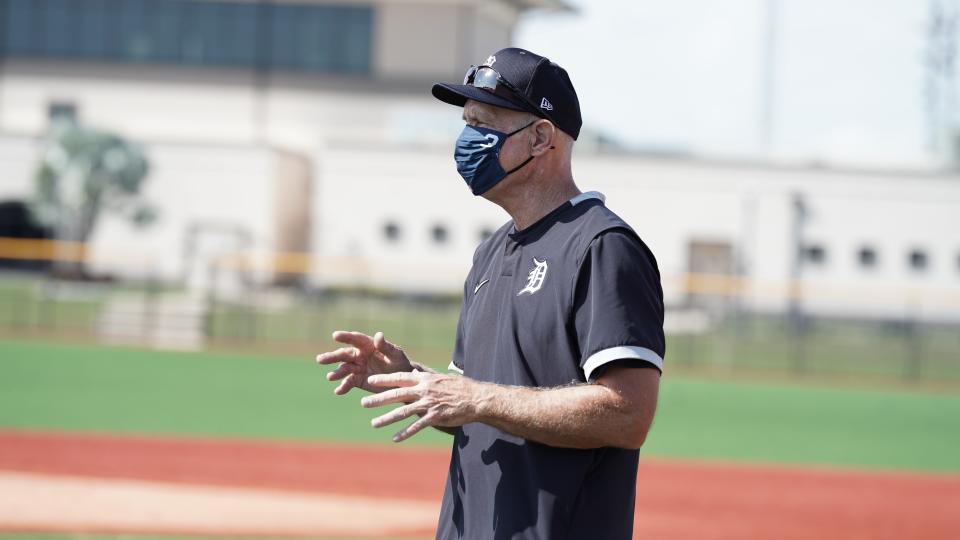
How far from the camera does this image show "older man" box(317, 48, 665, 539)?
3500 mm

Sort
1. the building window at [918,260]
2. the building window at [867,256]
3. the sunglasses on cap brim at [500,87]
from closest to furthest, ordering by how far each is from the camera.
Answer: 1. the sunglasses on cap brim at [500,87]
2. the building window at [918,260]
3. the building window at [867,256]

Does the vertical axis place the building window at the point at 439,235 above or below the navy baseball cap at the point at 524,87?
above

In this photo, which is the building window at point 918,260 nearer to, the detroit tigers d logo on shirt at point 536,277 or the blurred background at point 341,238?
the blurred background at point 341,238

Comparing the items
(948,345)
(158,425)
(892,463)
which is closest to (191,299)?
(158,425)

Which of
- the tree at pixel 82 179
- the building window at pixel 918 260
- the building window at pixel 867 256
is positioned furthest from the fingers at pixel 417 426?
the tree at pixel 82 179


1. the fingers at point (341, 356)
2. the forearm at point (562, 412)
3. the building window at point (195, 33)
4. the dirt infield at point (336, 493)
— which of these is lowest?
the dirt infield at point (336, 493)

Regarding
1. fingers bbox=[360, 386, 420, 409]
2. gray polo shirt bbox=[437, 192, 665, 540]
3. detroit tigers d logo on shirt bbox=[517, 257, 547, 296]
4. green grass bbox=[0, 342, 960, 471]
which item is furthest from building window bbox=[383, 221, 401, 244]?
fingers bbox=[360, 386, 420, 409]

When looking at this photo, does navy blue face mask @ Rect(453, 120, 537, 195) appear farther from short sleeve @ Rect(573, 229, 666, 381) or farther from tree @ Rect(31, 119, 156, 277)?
tree @ Rect(31, 119, 156, 277)

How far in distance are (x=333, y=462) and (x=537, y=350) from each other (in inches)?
483

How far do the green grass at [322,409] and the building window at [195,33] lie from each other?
129ft

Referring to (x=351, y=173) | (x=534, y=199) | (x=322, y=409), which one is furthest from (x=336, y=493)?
(x=351, y=173)

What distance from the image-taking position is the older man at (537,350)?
11.5 feet

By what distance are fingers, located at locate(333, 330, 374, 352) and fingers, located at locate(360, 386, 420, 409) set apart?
1.42ft

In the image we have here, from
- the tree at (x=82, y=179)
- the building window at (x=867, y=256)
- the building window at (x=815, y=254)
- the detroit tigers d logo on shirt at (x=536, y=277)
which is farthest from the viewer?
the tree at (x=82, y=179)
